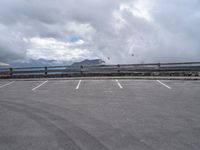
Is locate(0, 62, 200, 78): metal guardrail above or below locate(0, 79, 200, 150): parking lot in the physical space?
above

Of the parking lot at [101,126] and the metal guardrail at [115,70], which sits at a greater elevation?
the metal guardrail at [115,70]

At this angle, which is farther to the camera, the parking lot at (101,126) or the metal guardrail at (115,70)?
the metal guardrail at (115,70)

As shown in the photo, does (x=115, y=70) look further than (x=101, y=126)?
Yes

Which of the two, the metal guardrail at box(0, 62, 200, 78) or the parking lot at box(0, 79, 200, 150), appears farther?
the metal guardrail at box(0, 62, 200, 78)

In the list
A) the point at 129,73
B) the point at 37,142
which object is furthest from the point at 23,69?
the point at 37,142

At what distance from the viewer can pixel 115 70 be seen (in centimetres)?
2002

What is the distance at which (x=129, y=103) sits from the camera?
8.02 meters

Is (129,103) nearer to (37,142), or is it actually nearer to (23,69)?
(37,142)

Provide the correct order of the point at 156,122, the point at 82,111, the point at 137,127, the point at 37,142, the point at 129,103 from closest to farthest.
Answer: the point at 37,142 → the point at 137,127 → the point at 156,122 → the point at 82,111 → the point at 129,103

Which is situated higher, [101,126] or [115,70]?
[115,70]

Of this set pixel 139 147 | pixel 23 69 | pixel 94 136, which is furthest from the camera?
pixel 23 69

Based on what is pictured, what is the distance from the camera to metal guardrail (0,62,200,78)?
18672 millimetres

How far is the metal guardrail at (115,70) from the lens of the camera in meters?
18.7

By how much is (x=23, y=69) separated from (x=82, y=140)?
66.6 ft
